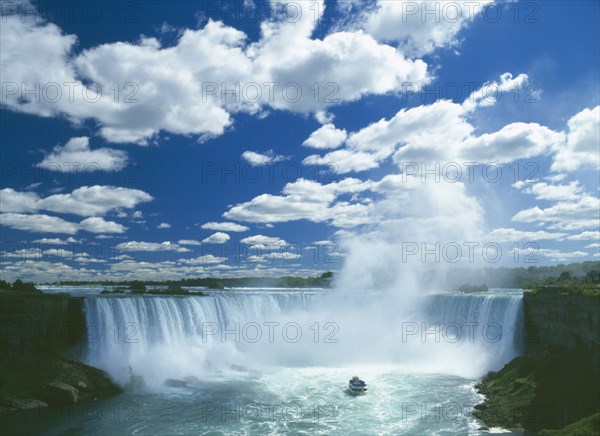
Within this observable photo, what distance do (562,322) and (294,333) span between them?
2630 centimetres

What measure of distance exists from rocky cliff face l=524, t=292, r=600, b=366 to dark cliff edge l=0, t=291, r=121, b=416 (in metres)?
27.7

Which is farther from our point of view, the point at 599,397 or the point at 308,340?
the point at 308,340

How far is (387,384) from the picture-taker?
31.0 meters

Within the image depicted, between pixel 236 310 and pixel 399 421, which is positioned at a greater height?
pixel 236 310

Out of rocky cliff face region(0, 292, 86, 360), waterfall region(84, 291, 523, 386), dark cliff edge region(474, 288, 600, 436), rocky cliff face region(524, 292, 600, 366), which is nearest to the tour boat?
dark cliff edge region(474, 288, 600, 436)

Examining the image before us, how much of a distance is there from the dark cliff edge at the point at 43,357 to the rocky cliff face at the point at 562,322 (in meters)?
27.7

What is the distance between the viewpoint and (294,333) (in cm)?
4753

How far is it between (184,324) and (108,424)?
51.8ft

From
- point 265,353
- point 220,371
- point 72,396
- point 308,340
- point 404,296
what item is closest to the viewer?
point 72,396

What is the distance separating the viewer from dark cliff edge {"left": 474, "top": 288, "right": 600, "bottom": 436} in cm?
2061

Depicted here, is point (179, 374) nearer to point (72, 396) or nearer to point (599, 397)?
point (72, 396)

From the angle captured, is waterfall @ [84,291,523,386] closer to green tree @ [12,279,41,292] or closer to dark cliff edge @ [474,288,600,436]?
dark cliff edge @ [474,288,600,436]

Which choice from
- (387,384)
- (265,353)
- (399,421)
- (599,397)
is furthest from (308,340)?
(599,397)

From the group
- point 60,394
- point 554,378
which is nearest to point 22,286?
point 60,394
